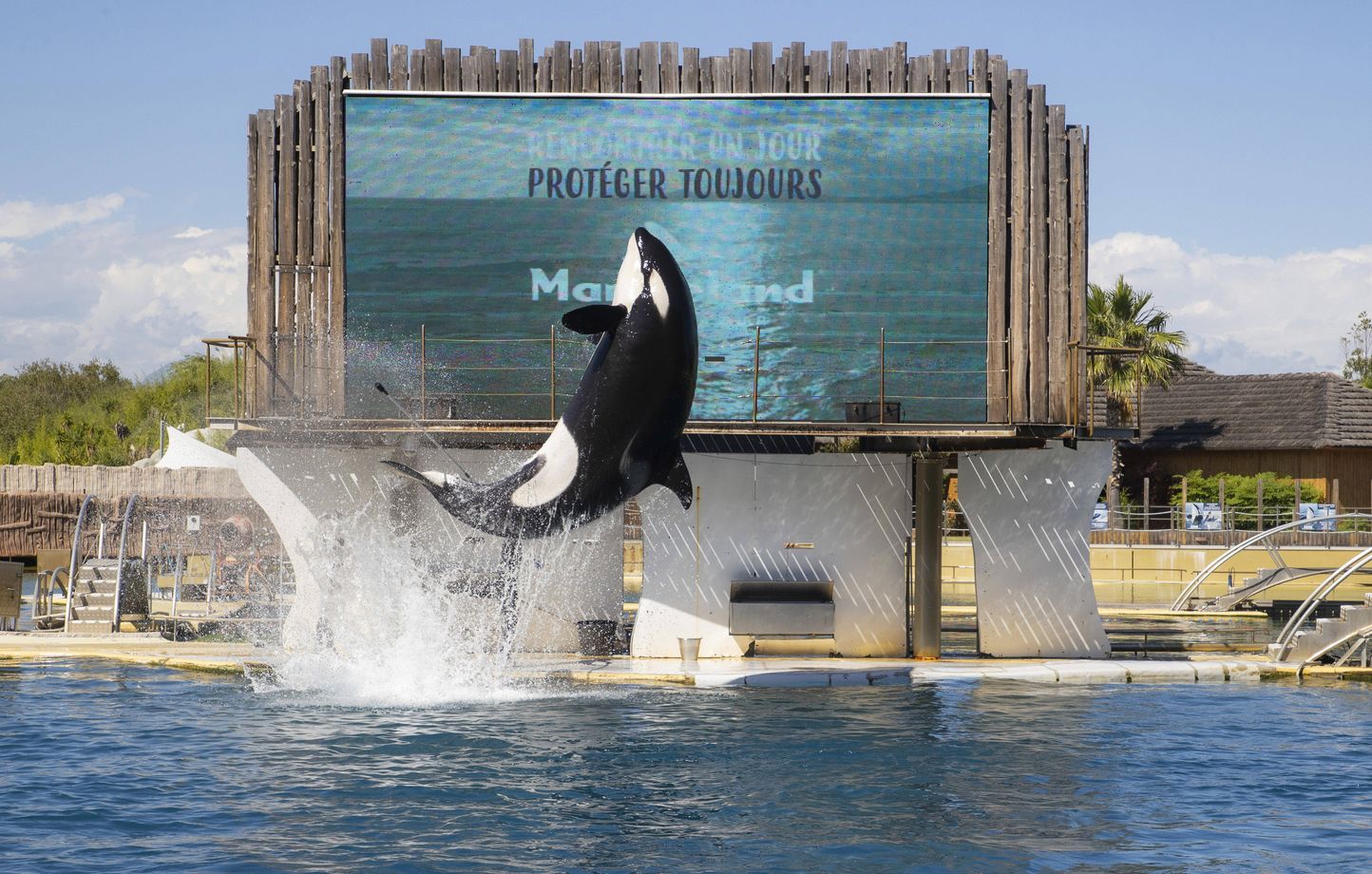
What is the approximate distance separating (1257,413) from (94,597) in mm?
39382

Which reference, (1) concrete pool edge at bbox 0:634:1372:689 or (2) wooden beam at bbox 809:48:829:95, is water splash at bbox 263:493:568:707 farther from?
(2) wooden beam at bbox 809:48:829:95

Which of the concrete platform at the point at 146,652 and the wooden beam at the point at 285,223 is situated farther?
the wooden beam at the point at 285,223

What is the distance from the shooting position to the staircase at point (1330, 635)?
66.1 feet

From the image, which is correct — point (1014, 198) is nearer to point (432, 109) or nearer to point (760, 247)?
point (760, 247)

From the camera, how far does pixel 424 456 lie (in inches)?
792

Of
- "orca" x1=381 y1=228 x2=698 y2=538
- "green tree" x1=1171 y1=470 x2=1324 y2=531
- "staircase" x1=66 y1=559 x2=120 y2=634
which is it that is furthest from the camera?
"green tree" x1=1171 y1=470 x2=1324 y2=531

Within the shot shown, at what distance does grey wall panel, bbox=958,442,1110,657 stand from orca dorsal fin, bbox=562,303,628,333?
31.3 ft

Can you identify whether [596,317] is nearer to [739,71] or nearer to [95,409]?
[739,71]

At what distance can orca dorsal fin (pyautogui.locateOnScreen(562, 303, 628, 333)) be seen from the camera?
39.1ft

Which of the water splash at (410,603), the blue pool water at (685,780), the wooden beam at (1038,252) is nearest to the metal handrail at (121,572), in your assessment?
the blue pool water at (685,780)

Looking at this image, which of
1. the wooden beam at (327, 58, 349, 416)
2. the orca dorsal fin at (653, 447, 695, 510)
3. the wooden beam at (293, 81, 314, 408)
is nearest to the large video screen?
the wooden beam at (327, 58, 349, 416)

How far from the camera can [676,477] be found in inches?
539

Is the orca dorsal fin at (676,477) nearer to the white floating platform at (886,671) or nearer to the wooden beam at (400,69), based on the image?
the white floating platform at (886,671)

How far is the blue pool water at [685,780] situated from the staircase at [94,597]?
408 centimetres
